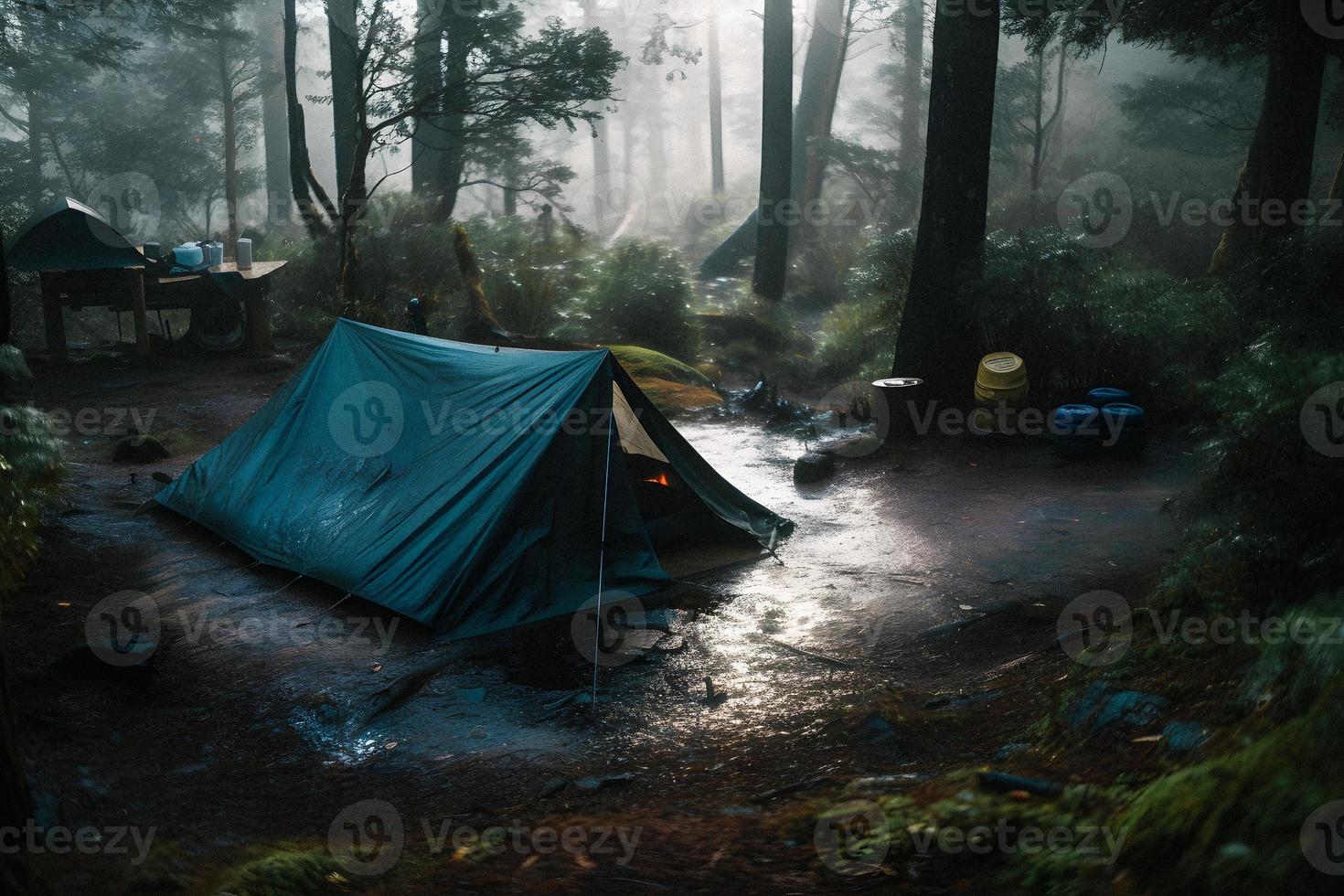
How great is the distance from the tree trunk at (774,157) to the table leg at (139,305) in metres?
12.2

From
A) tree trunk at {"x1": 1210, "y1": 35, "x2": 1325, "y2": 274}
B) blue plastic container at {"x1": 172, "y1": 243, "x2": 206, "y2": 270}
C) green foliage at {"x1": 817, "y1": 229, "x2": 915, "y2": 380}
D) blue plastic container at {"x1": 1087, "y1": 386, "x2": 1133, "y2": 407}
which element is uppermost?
tree trunk at {"x1": 1210, "y1": 35, "x2": 1325, "y2": 274}

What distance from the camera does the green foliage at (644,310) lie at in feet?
58.9

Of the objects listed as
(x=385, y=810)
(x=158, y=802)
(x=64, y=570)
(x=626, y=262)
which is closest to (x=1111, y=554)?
(x=385, y=810)

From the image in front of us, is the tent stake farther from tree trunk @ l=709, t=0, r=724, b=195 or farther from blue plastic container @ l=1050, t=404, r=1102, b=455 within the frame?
tree trunk @ l=709, t=0, r=724, b=195

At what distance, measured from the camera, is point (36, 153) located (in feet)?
105

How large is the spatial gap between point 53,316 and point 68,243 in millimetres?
1190

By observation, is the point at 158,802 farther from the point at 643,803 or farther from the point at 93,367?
the point at 93,367

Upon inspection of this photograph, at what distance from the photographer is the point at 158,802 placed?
463 cm

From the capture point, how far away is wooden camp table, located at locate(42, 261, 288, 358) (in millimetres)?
15188

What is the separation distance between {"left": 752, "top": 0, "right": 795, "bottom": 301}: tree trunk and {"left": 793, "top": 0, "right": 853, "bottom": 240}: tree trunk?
6560 mm

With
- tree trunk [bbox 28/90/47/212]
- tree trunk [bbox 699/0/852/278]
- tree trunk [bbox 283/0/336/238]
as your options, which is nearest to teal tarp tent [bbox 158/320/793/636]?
tree trunk [bbox 283/0/336/238]

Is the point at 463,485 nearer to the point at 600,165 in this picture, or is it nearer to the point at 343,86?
the point at 343,86

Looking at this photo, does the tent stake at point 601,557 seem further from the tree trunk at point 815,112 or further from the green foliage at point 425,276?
the tree trunk at point 815,112

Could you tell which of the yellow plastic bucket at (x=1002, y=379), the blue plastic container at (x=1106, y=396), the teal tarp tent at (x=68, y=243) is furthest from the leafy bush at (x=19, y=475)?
the blue plastic container at (x=1106, y=396)
